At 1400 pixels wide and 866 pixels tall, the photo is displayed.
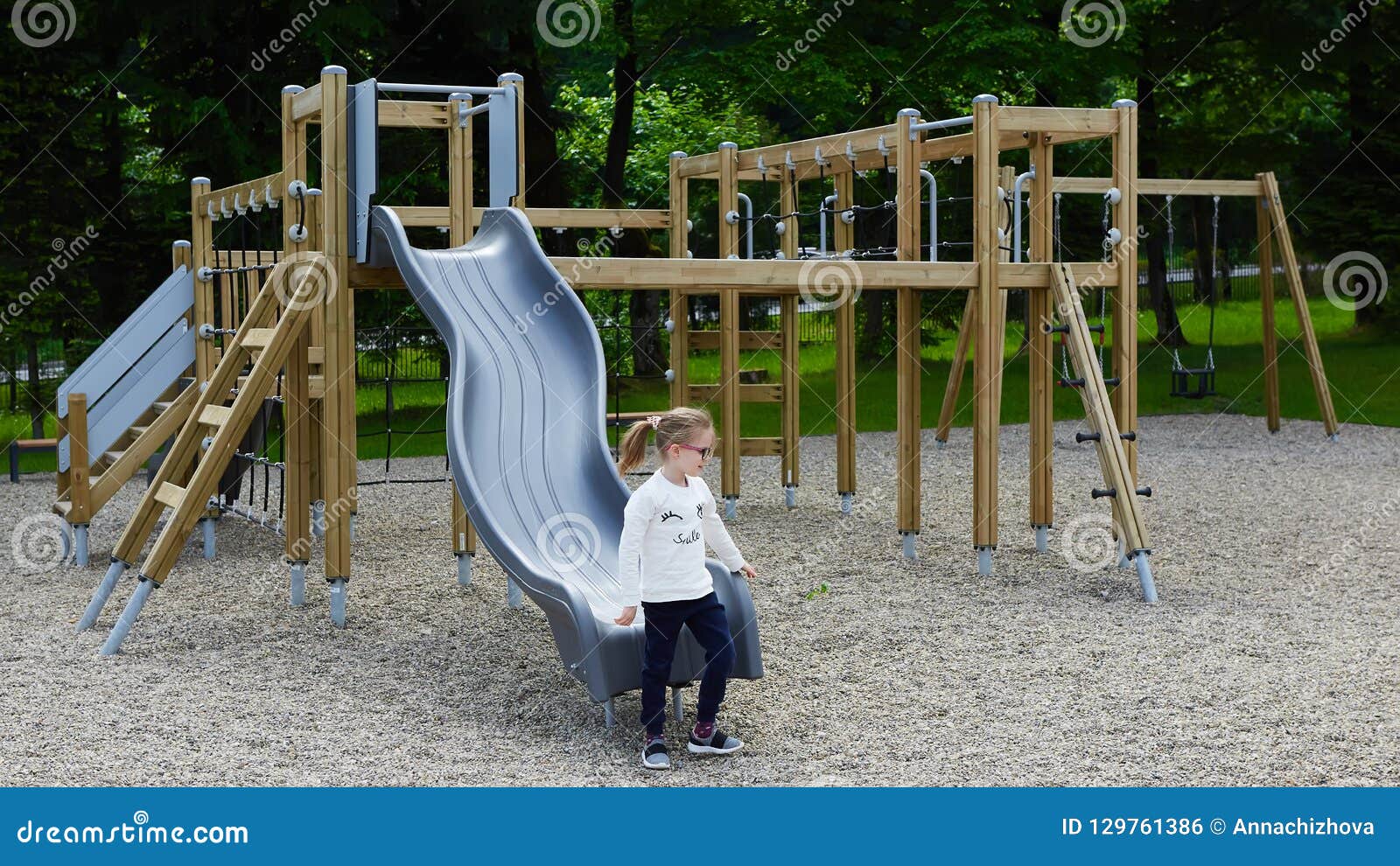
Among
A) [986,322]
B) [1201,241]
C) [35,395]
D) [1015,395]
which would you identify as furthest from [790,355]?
[1201,241]

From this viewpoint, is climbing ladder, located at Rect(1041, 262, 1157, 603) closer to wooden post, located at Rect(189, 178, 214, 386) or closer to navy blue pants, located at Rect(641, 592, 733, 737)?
navy blue pants, located at Rect(641, 592, 733, 737)

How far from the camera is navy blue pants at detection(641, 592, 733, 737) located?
198 inches

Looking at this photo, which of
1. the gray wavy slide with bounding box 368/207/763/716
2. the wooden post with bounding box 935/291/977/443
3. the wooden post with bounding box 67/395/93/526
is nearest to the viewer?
the gray wavy slide with bounding box 368/207/763/716

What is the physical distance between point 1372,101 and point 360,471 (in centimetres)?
1724

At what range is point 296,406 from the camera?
748 centimetres

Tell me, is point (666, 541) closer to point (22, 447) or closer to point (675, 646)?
point (675, 646)

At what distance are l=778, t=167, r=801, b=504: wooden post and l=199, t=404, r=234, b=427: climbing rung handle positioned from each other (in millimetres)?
4634

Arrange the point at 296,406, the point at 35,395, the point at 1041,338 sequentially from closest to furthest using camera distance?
the point at 296,406
the point at 1041,338
the point at 35,395

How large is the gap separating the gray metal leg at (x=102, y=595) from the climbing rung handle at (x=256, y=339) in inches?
48.9

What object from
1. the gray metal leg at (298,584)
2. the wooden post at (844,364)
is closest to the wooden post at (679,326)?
the wooden post at (844,364)

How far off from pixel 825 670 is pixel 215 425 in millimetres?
3331

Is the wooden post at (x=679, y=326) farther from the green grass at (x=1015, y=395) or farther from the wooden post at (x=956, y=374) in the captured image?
the green grass at (x=1015, y=395)

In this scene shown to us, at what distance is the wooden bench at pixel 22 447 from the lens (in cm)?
1348

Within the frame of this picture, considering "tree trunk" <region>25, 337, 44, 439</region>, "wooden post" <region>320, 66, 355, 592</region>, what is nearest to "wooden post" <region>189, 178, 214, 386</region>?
"wooden post" <region>320, 66, 355, 592</region>
